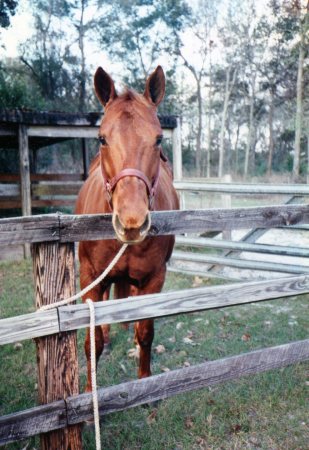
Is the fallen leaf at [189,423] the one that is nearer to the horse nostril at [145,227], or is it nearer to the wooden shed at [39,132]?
the horse nostril at [145,227]

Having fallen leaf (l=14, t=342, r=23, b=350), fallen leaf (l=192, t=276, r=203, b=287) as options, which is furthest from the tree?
fallen leaf (l=14, t=342, r=23, b=350)

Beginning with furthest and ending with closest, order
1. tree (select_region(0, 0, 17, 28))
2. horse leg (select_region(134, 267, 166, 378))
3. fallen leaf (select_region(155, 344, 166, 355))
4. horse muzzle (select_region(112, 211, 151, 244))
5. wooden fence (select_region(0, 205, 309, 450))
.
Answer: tree (select_region(0, 0, 17, 28))
fallen leaf (select_region(155, 344, 166, 355))
horse leg (select_region(134, 267, 166, 378))
wooden fence (select_region(0, 205, 309, 450))
horse muzzle (select_region(112, 211, 151, 244))

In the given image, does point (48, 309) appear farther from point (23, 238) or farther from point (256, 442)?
point (256, 442)

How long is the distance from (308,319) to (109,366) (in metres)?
2.54

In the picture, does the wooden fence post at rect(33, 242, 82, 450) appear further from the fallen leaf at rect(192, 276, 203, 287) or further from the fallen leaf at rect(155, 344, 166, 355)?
the fallen leaf at rect(192, 276, 203, 287)

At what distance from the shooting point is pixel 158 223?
2.18 metres

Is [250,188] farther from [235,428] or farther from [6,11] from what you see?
[6,11]

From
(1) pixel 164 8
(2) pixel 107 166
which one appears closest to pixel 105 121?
(2) pixel 107 166

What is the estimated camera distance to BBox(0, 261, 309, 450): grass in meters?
2.57

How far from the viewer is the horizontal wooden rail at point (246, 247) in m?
5.31

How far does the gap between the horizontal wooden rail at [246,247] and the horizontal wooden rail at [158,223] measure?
2.82m

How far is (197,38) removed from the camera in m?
28.5

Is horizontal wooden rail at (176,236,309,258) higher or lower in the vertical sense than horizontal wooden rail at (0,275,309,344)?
lower

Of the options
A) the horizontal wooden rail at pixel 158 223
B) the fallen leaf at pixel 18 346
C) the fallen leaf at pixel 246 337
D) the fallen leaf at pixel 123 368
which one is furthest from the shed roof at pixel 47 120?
the horizontal wooden rail at pixel 158 223
